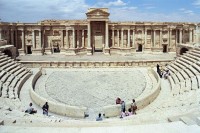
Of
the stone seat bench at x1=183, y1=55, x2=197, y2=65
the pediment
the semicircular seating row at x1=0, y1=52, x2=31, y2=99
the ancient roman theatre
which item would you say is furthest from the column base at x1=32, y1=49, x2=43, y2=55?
the stone seat bench at x1=183, y1=55, x2=197, y2=65

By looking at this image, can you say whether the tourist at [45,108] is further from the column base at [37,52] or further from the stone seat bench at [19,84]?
the column base at [37,52]

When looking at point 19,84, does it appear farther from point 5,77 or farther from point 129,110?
point 129,110

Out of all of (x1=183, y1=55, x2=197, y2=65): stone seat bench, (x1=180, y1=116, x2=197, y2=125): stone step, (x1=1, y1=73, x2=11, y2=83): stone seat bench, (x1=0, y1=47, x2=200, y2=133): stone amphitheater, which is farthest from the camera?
(x1=183, y1=55, x2=197, y2=65): stone seat bench

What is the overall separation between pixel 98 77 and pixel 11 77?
7589 millimetres

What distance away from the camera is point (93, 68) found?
28156 mm

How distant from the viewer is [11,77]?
19.8 meters

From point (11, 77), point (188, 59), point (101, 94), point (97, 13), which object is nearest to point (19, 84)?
point (11, 77)

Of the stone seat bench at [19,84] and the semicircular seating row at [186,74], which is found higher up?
the semicircular seating row at [186,74]

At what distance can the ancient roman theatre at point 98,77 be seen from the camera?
955 centimetres

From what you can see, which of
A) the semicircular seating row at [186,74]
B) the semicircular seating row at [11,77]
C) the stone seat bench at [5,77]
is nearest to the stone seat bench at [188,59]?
the semicircular seating row at [186,74]

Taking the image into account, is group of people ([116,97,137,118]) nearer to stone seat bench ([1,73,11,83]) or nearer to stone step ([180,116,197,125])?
stone step ([180,116,197,125])

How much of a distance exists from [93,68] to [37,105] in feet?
41.2

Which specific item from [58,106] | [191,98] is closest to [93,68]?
[58,106]

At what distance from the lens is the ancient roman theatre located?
9.55m
